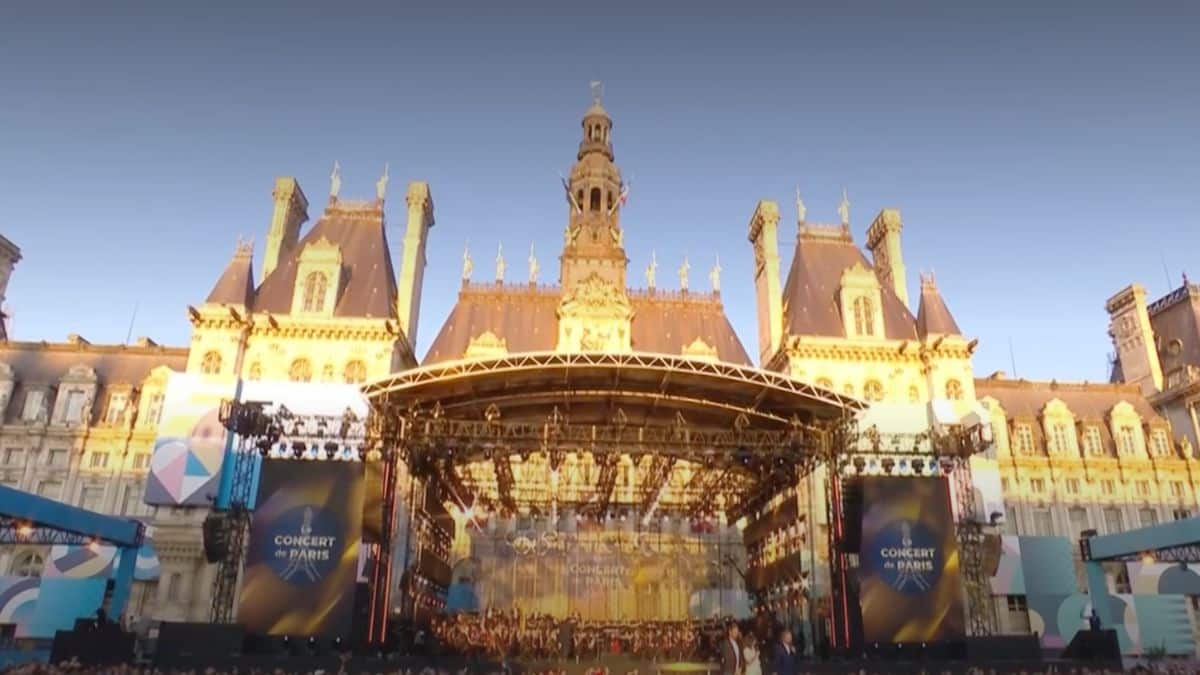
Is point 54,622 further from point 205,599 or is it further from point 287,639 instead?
point 287,639

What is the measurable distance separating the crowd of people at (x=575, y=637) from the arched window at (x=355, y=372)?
12.4m

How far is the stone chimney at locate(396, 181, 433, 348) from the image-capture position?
39812 mm

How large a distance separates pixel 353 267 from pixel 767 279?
22605 mm

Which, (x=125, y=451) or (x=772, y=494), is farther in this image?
(x=125, y=451)

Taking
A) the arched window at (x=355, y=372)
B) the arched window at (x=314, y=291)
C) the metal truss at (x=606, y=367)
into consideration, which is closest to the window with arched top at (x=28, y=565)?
the arched window at (x=355, y=372)

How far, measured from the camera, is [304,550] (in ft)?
67.6

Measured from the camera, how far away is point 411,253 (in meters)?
41.1

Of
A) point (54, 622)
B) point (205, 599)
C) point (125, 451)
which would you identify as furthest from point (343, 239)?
point (54, 622)

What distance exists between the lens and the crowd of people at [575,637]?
85.4 feet

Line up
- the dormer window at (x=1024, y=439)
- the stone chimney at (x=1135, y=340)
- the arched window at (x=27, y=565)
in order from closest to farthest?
the arched window at (x=27, y=565) < the dormer window at (x=1024, y=439) < the stone chimney at (x=1135, y=340)

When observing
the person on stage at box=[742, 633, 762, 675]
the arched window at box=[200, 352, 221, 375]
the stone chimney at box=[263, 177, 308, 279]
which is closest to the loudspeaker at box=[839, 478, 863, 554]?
the person on stage at box=[742, 633, 762, 675]

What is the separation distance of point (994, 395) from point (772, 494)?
22.2 meters

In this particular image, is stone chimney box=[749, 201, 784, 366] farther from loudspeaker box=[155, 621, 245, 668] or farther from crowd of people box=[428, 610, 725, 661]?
loudspeaker box=[155, 621, 245, 668]

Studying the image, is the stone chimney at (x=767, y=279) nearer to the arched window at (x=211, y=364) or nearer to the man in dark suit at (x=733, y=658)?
the arched window at (x=211, y=364)
